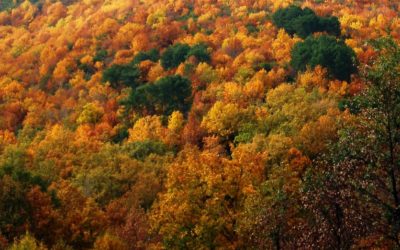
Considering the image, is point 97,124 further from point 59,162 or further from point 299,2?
point 299,2

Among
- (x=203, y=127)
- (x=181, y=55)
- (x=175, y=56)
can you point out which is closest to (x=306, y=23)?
(x=181, y=55)

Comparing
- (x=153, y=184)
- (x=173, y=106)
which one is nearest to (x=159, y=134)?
(x=173, y=106)

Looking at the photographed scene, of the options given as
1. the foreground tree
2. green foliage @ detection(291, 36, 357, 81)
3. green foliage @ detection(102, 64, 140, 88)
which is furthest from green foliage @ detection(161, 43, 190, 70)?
the foreground tree

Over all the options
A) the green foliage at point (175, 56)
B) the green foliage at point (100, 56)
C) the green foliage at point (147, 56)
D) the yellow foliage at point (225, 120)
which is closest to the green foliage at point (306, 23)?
the green foliage at point (175, 56)

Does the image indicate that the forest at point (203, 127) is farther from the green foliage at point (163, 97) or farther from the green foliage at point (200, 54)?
the green foliage at point (200, 54)

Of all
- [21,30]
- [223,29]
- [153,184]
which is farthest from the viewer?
[21,30]
